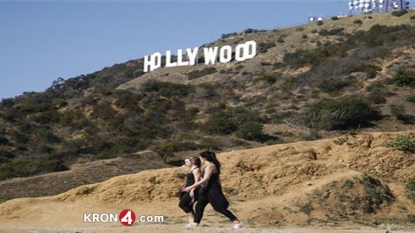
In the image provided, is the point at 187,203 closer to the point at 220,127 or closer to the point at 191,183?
the point at 191,183

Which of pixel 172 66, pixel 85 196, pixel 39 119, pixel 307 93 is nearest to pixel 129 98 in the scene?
pixel 39 119

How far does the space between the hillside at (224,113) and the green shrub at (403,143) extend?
365 centimetres

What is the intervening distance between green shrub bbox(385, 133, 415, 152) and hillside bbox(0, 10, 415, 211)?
12.0 ft

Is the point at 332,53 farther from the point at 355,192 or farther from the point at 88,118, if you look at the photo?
the point at 355,192

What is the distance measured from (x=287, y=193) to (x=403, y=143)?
4.83 m

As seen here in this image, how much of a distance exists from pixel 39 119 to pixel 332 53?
2971cm

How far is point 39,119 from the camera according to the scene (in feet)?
162

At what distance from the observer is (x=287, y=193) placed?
1767cm

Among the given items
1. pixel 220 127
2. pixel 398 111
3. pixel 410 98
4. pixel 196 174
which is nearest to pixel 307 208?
pixel 196 174

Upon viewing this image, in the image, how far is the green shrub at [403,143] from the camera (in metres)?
19.5

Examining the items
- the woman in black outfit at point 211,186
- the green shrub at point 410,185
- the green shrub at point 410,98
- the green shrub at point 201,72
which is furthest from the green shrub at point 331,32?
the woman in black outfit at point 211,186

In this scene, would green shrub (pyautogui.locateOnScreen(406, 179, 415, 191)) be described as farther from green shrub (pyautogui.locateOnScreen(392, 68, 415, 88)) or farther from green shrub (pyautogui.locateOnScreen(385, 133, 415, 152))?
green shrub (pyautogui.locateOnScreen(392, 68, 415, 88))

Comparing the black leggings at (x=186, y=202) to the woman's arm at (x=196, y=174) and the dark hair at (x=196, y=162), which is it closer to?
the woman's arm at (x=196, y=174)

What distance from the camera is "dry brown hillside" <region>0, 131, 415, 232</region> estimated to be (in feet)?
51.6
